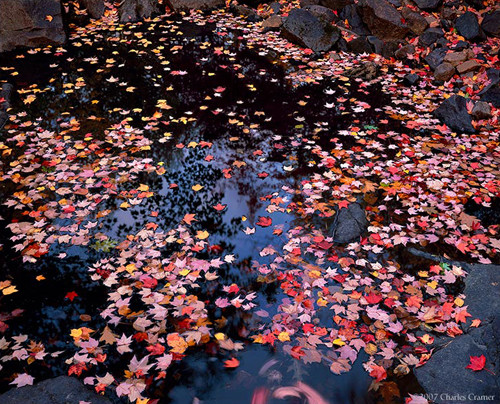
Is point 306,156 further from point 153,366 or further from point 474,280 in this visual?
point 153,366

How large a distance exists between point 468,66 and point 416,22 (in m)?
2.47

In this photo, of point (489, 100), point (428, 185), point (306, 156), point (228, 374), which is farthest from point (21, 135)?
point (489, 100)

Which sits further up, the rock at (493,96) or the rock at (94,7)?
the rock at (94,7)

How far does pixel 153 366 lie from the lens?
3.52 meters

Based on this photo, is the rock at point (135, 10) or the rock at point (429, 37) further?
the rock at point (135, 10)

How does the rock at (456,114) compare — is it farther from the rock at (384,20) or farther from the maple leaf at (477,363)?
the maple leaf at (477,363)

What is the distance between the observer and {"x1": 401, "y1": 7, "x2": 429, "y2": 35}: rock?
10422mm

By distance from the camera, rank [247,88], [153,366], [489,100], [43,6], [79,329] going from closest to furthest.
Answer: [153,366]
[79,329]
[489,100]
[247,88]
[43,6]

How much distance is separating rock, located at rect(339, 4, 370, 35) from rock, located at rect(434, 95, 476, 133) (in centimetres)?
456

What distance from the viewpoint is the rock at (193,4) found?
12.5 m

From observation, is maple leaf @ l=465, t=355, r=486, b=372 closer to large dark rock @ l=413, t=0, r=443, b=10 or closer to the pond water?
the pond water

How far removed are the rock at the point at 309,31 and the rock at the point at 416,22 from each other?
204 centimetres

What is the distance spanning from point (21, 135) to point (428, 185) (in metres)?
6.57

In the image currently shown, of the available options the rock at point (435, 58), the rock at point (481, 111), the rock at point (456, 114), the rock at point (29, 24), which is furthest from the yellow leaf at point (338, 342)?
the rock at point (29, 24)
